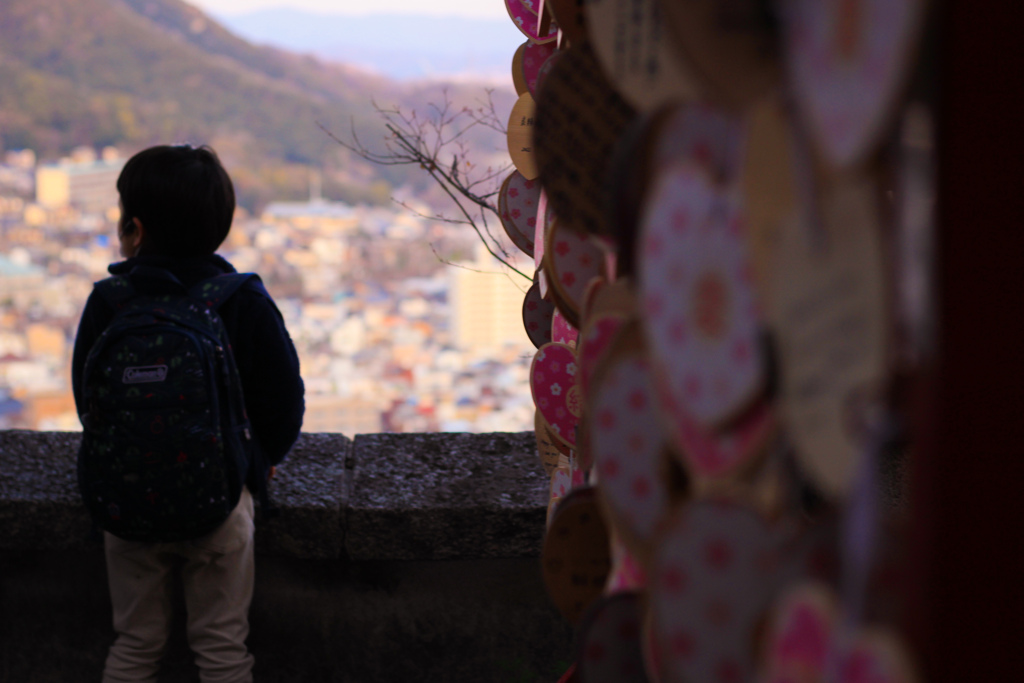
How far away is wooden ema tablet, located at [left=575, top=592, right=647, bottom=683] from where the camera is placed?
0.75 metres

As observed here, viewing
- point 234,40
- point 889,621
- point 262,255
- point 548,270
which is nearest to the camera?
point 889,621

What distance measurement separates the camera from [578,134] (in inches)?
31.8

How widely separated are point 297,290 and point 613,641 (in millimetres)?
12404

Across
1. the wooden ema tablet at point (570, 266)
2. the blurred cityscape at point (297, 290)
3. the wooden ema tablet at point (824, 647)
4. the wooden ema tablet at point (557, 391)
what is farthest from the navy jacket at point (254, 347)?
the blurred cityscape at point (297, 290)

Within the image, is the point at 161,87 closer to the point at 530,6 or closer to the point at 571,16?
the point at 530,6

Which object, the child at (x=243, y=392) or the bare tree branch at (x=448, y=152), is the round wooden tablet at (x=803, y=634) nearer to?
the child at (x=243, y=392)

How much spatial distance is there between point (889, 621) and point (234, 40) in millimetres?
15130

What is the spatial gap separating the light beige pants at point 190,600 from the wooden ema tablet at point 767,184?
59.8 inches

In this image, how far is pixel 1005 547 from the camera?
61cm

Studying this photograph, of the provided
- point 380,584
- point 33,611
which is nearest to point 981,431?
point 380,584

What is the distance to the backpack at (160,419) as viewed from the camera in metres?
1.61

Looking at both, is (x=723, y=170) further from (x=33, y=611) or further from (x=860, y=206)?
(x=33, y=611)

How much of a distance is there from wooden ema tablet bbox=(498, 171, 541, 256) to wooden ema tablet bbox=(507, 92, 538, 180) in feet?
0.25

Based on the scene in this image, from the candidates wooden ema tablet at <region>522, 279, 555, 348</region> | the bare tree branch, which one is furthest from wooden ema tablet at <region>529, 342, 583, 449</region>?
the bare tree branch
